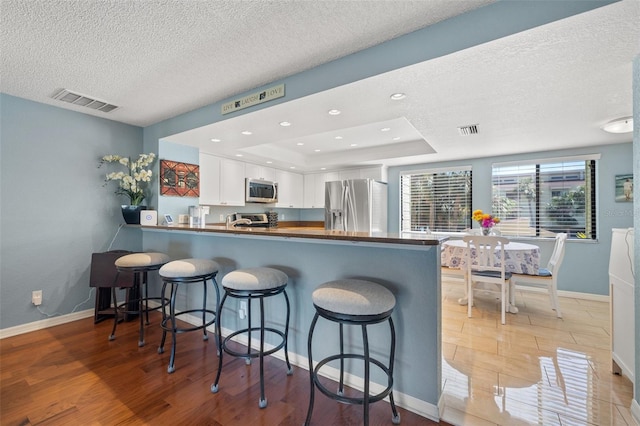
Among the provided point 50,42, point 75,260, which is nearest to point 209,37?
point 50,42

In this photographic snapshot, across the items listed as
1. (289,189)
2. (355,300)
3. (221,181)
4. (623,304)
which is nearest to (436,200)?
(289,189)

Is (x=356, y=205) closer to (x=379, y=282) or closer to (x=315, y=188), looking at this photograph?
(x=315, y=188)

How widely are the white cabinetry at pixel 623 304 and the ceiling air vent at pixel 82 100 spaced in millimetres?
4615

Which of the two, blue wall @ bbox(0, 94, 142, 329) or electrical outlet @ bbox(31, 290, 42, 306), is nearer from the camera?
blue wall @ bbox(0, 94, 142, 329)

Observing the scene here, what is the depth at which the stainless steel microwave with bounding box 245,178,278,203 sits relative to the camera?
465cm

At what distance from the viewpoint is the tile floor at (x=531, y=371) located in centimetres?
158

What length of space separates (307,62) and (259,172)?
3144 millimetres

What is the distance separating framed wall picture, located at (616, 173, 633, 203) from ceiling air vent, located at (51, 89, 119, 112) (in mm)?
6397

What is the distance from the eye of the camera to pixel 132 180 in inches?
123

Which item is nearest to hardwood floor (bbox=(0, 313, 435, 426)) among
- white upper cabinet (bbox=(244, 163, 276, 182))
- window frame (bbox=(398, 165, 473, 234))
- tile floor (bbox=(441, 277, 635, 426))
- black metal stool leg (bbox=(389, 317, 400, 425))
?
black metal stool leg (bbox=(389, 317, 400, 425))

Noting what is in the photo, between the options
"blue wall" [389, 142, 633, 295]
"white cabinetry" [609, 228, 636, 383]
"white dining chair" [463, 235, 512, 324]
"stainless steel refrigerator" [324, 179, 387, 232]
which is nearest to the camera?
"white cabinetry" [609, 228, 636, 383]

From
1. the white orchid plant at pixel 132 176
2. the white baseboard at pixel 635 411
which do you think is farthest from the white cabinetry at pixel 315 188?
the white baseboard at pixel 635 411

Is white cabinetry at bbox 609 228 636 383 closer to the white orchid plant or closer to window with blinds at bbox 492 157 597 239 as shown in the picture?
window with blinds at bbox 492 157 597 239

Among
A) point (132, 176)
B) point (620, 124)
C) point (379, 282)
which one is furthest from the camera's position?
point (132, 176)
